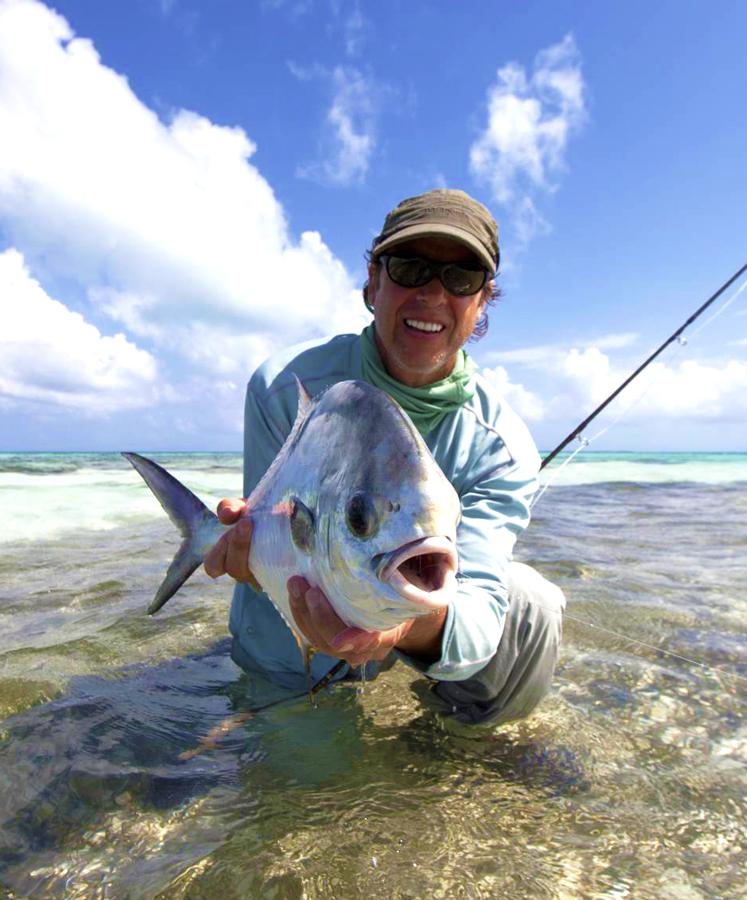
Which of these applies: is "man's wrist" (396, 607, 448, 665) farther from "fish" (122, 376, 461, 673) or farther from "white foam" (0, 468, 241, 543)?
"white foam" (0, 468, 241, 543)

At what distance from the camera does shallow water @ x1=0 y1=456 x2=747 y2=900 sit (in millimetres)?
1586

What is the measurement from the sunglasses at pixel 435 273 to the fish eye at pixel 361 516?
1.36 meters

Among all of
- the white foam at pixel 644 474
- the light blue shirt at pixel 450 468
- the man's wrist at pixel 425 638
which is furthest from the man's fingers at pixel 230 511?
the white foam at pixel 644 474

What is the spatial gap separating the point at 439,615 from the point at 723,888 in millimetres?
964

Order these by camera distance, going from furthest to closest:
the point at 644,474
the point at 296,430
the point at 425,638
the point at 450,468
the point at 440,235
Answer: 1. the point at 644,474
2. the point at 450,468
3. the point at 440,235
4. the point at 296,430
5. the point at 425,638

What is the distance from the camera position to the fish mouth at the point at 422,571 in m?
1.14

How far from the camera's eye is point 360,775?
A: 2.03m

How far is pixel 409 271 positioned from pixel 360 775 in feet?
5.83

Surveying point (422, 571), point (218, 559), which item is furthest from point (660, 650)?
point (422, 571)

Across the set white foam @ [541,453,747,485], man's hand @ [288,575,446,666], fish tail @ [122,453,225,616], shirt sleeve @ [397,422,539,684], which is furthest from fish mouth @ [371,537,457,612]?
white foam @ [541,453,747,485]

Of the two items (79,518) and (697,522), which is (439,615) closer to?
(697,522)

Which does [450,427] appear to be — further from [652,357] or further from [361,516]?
[652,357]

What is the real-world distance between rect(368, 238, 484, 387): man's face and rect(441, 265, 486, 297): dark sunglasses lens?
23mm

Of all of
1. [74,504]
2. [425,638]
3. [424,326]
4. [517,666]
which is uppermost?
[424,326]
